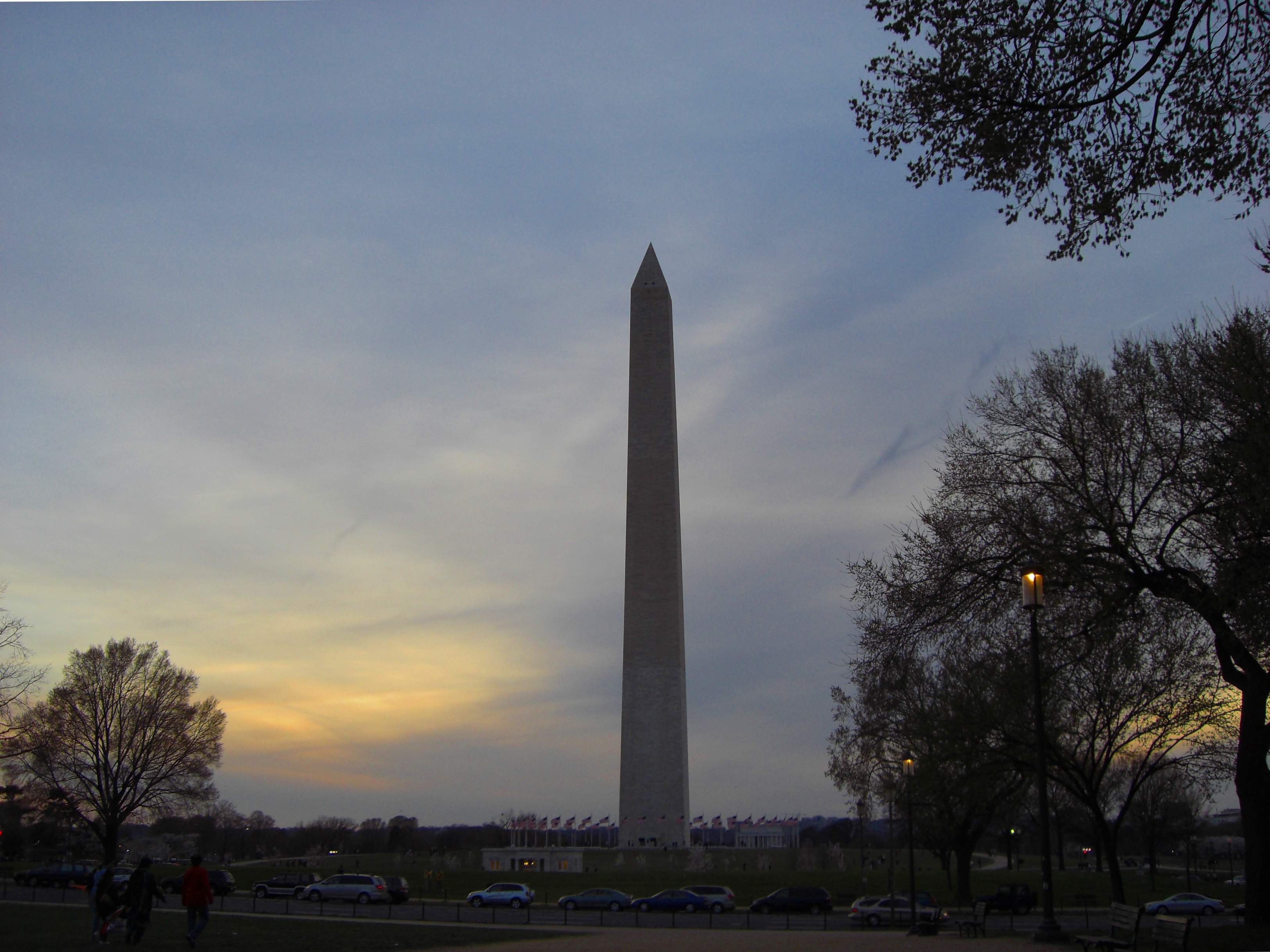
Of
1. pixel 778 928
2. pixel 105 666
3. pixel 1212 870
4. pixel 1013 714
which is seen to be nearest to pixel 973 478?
pixel 1013 714

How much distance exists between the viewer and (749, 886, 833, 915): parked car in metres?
37.7

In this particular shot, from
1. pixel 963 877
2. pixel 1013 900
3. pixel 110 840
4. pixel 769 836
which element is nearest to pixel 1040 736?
pixel 1013 900

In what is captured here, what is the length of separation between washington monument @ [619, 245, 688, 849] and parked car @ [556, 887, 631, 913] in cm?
1289

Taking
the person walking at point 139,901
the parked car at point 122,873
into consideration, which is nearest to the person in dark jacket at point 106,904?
the person walking at point 139,901

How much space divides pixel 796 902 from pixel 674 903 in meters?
4.31

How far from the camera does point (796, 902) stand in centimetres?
3769

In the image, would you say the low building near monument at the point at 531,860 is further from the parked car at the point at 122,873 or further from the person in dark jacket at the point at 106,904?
the person in dark jacket at the point at 106,904

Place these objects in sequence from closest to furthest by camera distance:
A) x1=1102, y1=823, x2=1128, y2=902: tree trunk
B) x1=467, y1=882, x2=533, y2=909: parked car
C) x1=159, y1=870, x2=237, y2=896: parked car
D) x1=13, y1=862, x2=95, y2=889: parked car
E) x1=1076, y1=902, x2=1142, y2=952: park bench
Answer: x1=1076, y1=902, x2=1142, y2=952: park bench → x1=1102, y1=823, x2=1128, y2=902: tree trunk → x1=467, y1=882, x2=533, y2=909: parked car → x1=159, y1=870, x2=237, y2=896: parked car → x1=13, y1=862, x2=95, y2=889: parked car

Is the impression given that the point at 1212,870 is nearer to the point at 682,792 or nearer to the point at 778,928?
the point at 682,792

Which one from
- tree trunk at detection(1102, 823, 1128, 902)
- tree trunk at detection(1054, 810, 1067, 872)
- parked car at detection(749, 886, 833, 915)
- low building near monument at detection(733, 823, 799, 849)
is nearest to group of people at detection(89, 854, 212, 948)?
tree trunk at detection(1102, 823, 1128, 902)

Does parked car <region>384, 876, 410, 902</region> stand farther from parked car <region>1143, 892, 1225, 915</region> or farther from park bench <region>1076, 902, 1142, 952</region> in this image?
park bench <region>1076, 902, 1142, 952</region>

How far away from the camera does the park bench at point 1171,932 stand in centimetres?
1397

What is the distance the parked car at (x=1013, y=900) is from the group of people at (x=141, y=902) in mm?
30220

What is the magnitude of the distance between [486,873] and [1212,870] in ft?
227
